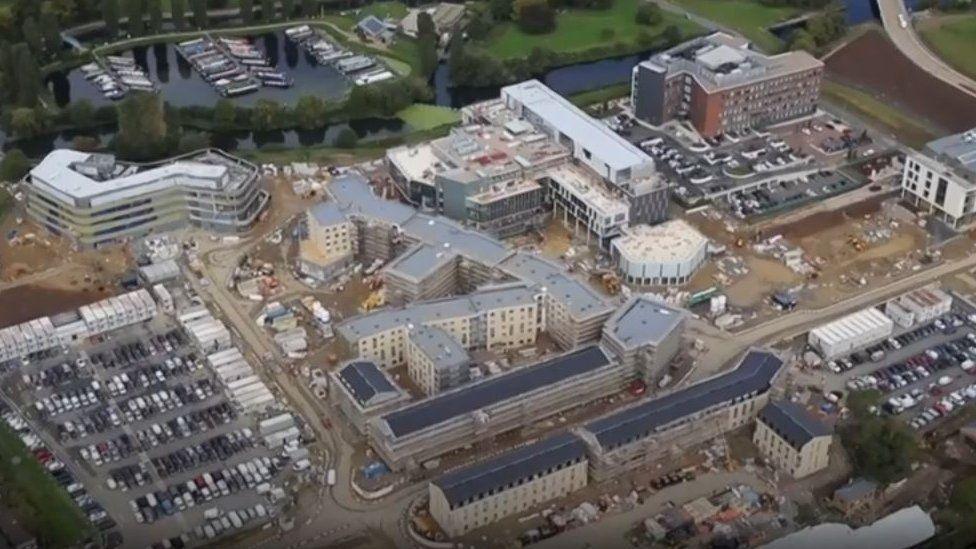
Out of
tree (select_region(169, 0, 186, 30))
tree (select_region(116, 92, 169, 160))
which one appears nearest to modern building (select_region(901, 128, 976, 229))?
tree (select_region(116, 92, 169, 160))

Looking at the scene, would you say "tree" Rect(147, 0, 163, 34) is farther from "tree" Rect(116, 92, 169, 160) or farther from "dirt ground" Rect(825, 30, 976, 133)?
"dirt ground" Rect(825, 30, 976, 133)

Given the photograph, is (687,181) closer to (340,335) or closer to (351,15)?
(340,335)

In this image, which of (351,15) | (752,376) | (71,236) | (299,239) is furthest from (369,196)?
(351,15)

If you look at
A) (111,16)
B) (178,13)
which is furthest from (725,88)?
(111,16)

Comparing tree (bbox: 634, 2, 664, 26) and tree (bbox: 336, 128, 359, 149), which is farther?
tree (bbox: 634, 2, 664, 26)

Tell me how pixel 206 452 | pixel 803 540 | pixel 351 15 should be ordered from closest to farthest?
pixel 803 540 → pixel 206 452 → pixel 351 15

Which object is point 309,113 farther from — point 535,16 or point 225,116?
point 535,16
